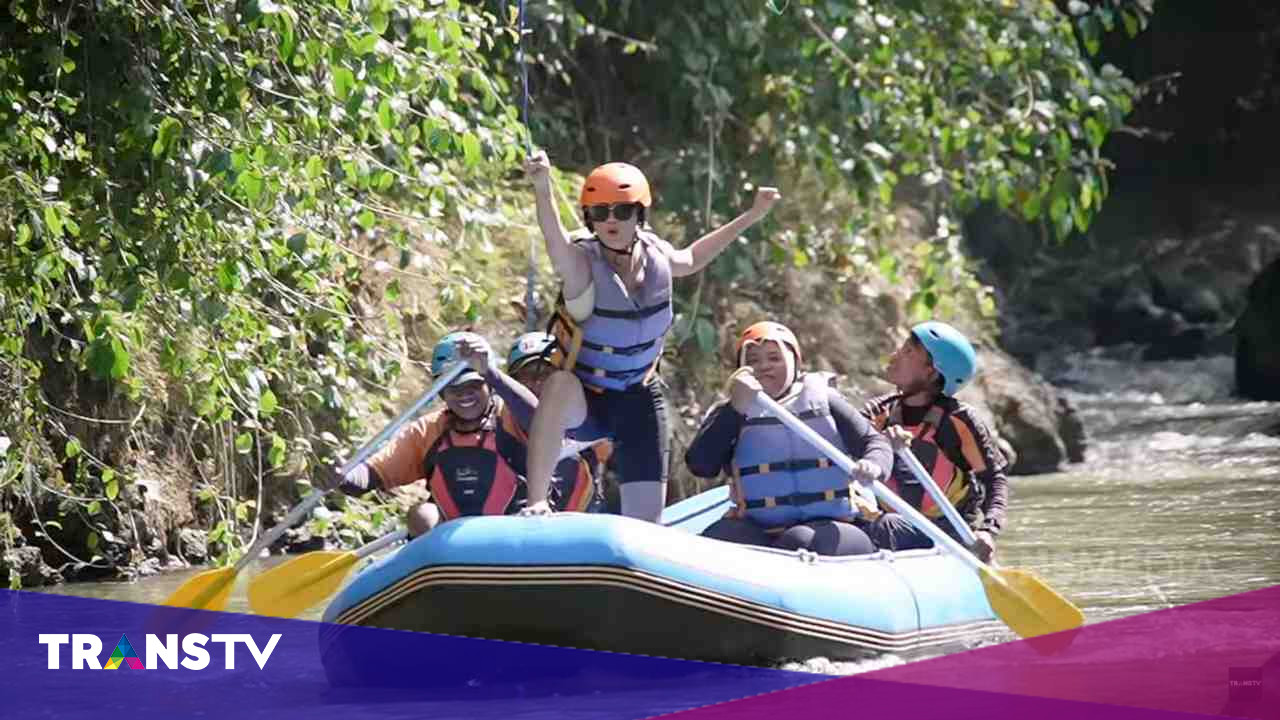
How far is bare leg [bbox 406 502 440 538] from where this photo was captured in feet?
22.8

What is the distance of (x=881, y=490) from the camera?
257 inches

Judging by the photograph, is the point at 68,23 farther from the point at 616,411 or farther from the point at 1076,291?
the point at 1076,291

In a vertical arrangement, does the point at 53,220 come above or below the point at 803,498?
above

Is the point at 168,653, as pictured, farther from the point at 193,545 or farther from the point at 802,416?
the point at 193,545

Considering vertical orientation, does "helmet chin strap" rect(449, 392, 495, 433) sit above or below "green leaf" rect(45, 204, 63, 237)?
below

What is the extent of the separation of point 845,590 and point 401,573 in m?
1.26

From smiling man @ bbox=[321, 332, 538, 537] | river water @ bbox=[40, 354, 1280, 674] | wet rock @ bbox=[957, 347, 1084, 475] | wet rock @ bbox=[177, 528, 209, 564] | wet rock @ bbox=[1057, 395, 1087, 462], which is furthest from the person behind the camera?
wet rock @ bbox=[1057, 395, 1087, 462]

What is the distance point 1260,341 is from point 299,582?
39.0 feet

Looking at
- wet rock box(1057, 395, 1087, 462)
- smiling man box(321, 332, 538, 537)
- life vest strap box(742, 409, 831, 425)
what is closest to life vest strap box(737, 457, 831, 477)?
life vest strap box(742, 409, 831, 425)

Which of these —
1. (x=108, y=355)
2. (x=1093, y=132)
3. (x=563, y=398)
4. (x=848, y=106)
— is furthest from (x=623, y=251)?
(x=1093, y=132)

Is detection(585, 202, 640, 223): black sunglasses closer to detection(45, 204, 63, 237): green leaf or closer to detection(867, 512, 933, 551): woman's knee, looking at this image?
detection(867, 512, 933, 551): woman's knee

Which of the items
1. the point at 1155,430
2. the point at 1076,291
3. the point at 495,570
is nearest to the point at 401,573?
the point at 495,570

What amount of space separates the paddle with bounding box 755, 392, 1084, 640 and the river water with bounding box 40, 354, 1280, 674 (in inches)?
17.7

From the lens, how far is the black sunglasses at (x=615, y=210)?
6344mm
